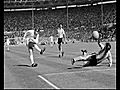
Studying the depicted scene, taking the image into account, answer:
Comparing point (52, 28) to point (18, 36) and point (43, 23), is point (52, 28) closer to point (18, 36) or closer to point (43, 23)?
point (43, 23)

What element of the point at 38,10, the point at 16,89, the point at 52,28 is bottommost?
the point at 16,89

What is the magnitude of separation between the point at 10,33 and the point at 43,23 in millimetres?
10586

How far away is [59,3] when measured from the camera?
236 ft

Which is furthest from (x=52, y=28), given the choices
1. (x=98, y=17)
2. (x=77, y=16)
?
(x=98, y=17)

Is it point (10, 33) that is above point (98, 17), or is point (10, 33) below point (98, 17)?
below

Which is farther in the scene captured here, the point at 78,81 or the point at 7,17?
the point at 7,17

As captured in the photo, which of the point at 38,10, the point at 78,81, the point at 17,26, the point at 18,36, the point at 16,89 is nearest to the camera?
the point at 16,89

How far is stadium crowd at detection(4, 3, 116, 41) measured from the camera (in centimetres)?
6434

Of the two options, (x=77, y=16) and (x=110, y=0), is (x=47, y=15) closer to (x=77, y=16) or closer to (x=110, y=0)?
(x=77, y=16)

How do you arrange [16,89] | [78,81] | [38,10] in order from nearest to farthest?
1. [16,89]
2. [78,81]
3. [38,10]

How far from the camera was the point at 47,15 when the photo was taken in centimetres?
7312

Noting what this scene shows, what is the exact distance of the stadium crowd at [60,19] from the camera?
64.3 meters

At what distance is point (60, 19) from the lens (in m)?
70.6

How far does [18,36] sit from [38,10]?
1390 centimetres
